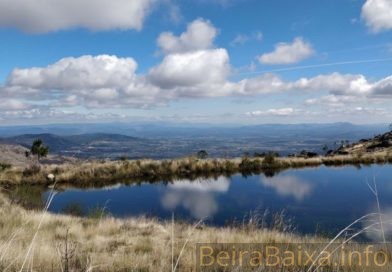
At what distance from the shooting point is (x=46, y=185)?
2116 centimetres

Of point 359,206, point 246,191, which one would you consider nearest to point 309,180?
point 246,191

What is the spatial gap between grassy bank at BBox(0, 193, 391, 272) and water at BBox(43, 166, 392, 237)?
13.3 ft

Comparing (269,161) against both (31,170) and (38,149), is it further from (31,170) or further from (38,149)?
(38,149)

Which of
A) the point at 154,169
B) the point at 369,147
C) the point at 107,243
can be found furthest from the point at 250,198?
the point at 369,147

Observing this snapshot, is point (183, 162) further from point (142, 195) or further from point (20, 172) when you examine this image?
point (20, 172)

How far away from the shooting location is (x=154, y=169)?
2427 cm

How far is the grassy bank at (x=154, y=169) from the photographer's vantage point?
2214 cm

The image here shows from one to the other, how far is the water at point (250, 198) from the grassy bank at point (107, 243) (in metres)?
4.04

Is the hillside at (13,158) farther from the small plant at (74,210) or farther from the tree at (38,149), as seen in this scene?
the small plant at (74,210)

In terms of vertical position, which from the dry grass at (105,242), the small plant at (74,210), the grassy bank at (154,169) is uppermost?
the dry grass at (105,242)

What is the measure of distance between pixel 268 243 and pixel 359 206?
28.9ft

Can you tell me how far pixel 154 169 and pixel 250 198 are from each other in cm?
829

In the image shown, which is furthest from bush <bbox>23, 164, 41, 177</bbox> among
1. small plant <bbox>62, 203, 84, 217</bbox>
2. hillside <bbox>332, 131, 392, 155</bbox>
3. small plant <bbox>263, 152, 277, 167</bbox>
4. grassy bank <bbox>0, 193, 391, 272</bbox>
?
hillside <bbox>332, 131, 392, 155</bbox>

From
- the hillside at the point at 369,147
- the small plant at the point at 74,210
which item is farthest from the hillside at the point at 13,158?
the hillside at the point at 369,147
